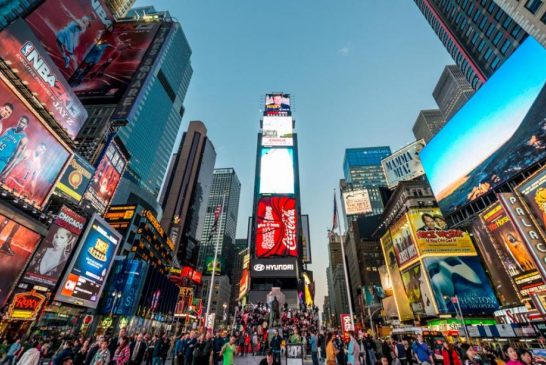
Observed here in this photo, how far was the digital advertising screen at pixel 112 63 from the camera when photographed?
38938mm

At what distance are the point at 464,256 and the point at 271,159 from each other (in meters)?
37.0

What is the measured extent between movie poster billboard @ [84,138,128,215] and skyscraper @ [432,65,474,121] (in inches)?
5768

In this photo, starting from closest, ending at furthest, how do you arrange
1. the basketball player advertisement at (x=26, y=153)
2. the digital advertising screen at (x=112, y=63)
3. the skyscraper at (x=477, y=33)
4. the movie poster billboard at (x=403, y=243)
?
the basketball player advertisement at (x=26, y=153) < the digital advertising screen at (x=112, y=63) < the movie poster billboard at (x=403, y=243) < the skyscraper at (x=477, y=33)

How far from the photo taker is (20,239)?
25.4 metres

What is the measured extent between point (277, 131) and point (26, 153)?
36997mm

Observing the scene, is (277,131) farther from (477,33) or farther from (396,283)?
(477,33)

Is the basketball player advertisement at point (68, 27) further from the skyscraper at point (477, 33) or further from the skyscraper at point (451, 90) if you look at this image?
the skyscraper at point (451, 90)

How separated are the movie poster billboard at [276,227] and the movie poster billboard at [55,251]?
941 inches

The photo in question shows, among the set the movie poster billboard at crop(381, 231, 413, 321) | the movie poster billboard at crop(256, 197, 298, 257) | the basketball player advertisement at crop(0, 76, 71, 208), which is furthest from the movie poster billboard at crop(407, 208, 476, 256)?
the basketball player advertisement at crop(0, 76, 71, 208)

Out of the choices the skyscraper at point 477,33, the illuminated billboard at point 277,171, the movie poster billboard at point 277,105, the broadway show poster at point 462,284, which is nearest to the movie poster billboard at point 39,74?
the illuminated billboard at point 277,171

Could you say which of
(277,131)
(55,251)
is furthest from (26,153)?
(277,131)

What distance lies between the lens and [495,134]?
3086 centimetres

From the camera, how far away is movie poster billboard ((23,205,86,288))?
87.1 feet

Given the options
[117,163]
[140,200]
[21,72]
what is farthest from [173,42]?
[21,72]
